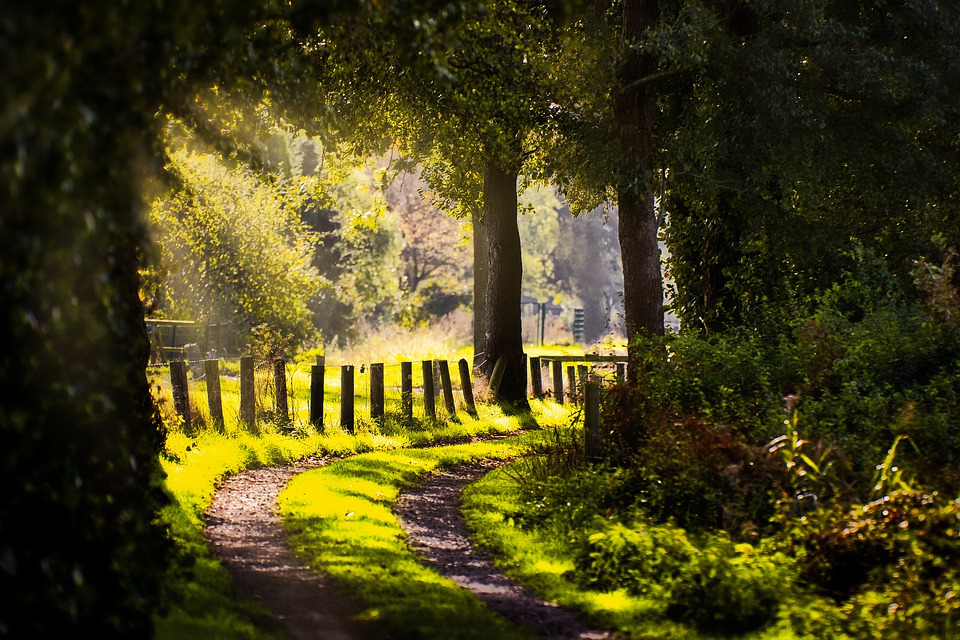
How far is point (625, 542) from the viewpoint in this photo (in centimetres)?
795

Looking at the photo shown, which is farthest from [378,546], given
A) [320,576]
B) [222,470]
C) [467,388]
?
[467,388]

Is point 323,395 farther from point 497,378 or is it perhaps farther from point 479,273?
point 479,273

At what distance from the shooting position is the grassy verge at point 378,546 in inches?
258

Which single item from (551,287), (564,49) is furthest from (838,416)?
(551,287)

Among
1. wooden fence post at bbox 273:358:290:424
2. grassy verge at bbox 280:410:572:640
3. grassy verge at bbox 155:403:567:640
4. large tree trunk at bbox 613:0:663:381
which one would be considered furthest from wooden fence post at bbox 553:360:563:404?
wooden fence post at bbox 273:358:290:424

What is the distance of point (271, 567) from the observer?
26.4 ft

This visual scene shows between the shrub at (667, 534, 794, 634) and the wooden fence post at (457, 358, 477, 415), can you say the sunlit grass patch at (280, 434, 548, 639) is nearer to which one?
the shrub at (667, 534, 794, 634)

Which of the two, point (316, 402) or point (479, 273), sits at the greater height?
point (479, 273)

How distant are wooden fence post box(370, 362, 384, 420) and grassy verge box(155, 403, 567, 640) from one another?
36 cm

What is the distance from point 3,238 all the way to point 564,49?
1499cm

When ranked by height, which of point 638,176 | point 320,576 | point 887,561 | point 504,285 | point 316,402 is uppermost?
point 638,176

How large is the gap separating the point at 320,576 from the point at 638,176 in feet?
30.9

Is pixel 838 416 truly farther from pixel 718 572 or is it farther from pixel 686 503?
pixel 718 572

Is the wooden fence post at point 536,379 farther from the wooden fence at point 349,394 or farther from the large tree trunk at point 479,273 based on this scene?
the large tree trunk at point 479,273
